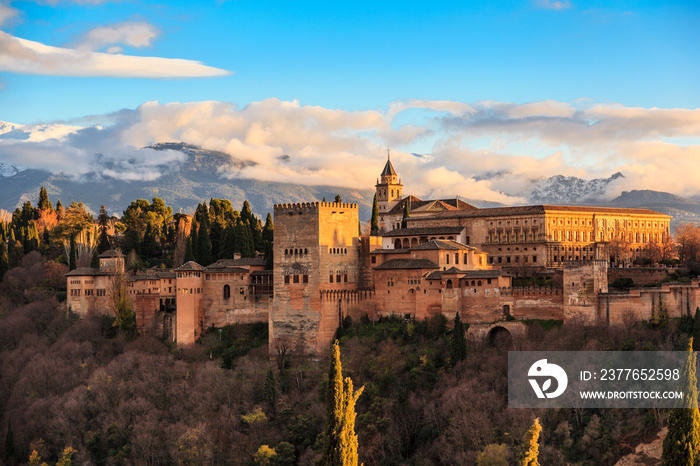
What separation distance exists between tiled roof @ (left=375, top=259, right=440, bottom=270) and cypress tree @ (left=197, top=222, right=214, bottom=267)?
1981cm

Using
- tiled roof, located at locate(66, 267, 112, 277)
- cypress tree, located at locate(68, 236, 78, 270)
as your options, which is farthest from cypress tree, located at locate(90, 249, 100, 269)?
tiled roof, located at locate(66, 267, 112, 277)

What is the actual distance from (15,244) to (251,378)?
36660 mm

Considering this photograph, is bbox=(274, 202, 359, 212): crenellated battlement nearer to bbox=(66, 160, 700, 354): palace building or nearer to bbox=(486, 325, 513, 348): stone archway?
bbox=(66, 160, 700, 354): palace building

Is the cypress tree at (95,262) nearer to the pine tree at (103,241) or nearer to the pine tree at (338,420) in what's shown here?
the pine tree at (103,241)

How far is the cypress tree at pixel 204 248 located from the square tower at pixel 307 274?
1513 centimetres

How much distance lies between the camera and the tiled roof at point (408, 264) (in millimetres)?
50656

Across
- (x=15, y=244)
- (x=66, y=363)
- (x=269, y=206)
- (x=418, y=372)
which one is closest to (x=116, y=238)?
(x=15, y=244)

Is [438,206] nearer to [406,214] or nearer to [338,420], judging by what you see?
[406,214]

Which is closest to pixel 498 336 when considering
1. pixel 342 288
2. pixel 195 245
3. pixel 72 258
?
pixel 342 288

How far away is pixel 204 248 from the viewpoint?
6669 cm

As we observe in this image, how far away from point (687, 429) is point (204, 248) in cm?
4534

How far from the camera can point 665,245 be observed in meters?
68.1

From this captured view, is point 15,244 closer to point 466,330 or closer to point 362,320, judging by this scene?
point 362,320

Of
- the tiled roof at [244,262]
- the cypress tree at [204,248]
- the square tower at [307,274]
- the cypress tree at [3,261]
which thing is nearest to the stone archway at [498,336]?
the square tower at [307,274]
